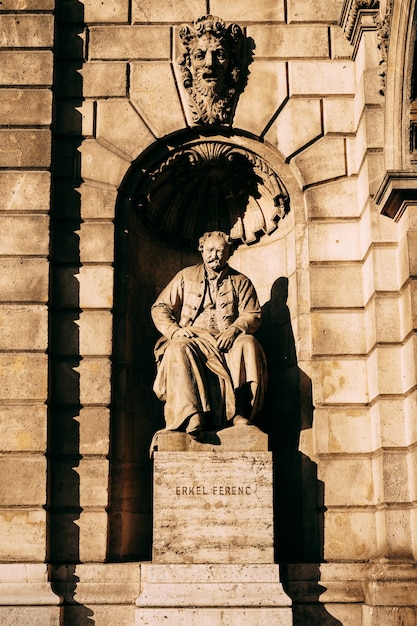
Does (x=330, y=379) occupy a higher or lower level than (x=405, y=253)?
lower

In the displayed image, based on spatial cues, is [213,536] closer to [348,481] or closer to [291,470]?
[291,470]

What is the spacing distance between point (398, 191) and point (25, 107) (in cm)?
477

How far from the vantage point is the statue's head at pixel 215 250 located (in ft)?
47.2

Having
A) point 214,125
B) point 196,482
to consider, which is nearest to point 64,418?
point 196,482

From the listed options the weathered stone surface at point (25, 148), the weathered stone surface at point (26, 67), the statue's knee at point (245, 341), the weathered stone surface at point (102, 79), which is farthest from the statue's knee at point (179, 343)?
the weathered stone surface at point (26, 67)

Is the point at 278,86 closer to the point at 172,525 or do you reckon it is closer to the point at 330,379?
the point at 330,379

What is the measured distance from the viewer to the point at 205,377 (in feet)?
44.8

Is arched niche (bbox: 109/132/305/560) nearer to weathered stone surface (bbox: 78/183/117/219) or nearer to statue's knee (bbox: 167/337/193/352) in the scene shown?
weathered stone surface (bbox: 78/183/117/219)

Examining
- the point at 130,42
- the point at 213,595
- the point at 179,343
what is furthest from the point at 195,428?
the point at 130,42

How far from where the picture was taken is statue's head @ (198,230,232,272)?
14391mm

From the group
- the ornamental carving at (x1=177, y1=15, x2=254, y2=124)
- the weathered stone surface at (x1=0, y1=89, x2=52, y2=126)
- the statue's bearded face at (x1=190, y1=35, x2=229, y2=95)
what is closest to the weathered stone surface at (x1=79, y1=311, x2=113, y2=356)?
the weathered stone surface at (x1=0, y1=89, x2=52, y2=126)

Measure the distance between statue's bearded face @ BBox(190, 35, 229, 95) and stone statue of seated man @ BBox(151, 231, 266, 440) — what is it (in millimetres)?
1895

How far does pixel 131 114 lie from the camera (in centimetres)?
1477

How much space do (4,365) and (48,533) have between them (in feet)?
6.63
